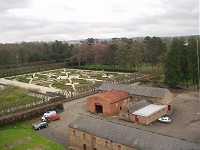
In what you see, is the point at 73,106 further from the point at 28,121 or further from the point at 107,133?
the point at 107,133

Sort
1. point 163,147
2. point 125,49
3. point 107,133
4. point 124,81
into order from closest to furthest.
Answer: point 163,147 < point 107,133 < point 124,81 < point 125,49

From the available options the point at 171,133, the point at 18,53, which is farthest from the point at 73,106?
the point at 18,53

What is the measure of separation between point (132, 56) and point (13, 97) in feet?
115

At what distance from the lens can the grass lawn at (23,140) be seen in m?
31.5

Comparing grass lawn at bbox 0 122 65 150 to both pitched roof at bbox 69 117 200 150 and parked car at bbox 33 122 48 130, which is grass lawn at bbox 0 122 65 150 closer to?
parked car at bbox 33 122 48 130

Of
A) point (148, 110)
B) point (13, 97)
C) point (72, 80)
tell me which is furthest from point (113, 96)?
point (72, 80)

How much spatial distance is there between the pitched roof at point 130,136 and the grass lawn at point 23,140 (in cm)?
355

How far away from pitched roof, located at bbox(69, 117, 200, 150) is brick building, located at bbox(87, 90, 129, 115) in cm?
1117

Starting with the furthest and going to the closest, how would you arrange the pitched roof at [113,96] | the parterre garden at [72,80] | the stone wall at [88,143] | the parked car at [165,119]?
the parterre garden at [72,80] → the pitched roof at [113,96] → the parked car at [165,119] → the stone wall at [88,143]

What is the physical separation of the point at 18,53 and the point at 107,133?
77.1 metres

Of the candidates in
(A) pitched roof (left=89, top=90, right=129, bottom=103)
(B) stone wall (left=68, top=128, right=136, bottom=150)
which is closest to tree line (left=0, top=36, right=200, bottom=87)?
(A) pitched roof (left=89, top=90, right=129, bottom=103)

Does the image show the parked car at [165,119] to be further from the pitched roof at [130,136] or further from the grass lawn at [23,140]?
the grass lawn at [23,140]

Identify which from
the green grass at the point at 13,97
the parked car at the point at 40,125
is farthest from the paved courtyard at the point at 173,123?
the green grass at the point at 13,97

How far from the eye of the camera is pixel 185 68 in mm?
56031
